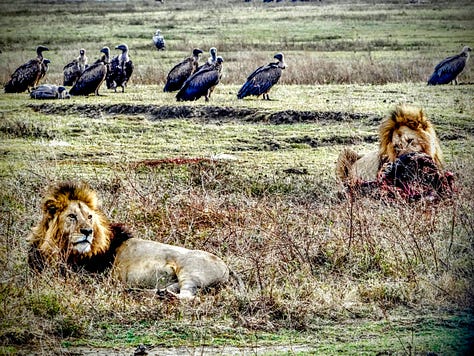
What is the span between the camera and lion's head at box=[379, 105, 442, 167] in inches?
393

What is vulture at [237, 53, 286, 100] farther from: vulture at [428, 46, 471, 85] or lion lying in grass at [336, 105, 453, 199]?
lion lying in grass at [336, 105, 453, 199]

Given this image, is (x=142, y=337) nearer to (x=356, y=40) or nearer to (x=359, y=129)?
(x=359, y=129)

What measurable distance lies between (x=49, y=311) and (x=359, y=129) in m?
9.68

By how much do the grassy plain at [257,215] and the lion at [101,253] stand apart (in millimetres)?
198

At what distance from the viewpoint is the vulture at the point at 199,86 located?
1841cm

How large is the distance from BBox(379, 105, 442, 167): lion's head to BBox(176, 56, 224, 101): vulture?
339 inches

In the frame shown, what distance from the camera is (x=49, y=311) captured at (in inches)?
243

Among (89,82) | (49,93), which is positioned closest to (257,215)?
A: (49,93)

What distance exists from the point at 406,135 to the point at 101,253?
4543 millimetres

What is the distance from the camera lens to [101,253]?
7.05 metres

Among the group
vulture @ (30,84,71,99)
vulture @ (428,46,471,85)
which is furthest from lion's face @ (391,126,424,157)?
vulture @ (30,84,71,99)

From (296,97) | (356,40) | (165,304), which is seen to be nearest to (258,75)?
(296,97)

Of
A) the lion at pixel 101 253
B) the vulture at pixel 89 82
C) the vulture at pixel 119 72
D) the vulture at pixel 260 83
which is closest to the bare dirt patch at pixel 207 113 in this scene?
the vulture at pixel 260 83

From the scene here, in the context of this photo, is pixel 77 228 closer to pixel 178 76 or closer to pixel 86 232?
pixel 86 232
